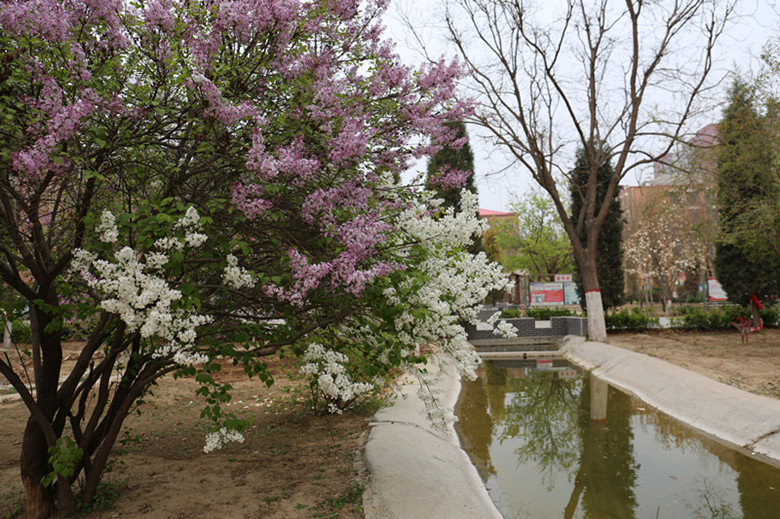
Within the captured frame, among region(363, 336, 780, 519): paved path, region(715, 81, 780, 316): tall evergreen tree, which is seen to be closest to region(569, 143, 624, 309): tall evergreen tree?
region(715, 81, 780, 316): tall evergreen tree

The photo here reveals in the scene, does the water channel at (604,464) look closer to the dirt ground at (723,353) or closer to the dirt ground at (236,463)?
the dirt ground at (236,463)

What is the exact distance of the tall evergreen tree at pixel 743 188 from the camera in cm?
1616

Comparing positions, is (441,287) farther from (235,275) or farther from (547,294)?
(547,294)

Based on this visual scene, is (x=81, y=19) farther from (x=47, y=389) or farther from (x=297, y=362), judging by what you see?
(x=297, y=362)

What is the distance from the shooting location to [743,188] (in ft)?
67.8

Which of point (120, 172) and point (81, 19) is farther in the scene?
point (120, 172)

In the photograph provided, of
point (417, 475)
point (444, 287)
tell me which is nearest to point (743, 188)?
point (417, 475)

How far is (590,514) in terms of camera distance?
6.23 m

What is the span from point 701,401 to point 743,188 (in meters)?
14.1

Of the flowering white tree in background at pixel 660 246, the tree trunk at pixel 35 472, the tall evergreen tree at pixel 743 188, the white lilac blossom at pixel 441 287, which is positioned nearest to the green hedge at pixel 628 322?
the tall evergreen tree at pixel 743 188

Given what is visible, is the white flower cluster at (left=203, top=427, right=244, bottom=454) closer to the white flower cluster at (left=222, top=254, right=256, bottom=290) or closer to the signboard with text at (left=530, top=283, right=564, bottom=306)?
the white flower cluster at (left=222, top=254, right=256, bottom=290)

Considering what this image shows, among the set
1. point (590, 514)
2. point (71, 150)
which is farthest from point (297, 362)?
point (71, 150)

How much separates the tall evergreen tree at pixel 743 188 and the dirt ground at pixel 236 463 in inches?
309

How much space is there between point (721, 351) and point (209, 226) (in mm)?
17352
